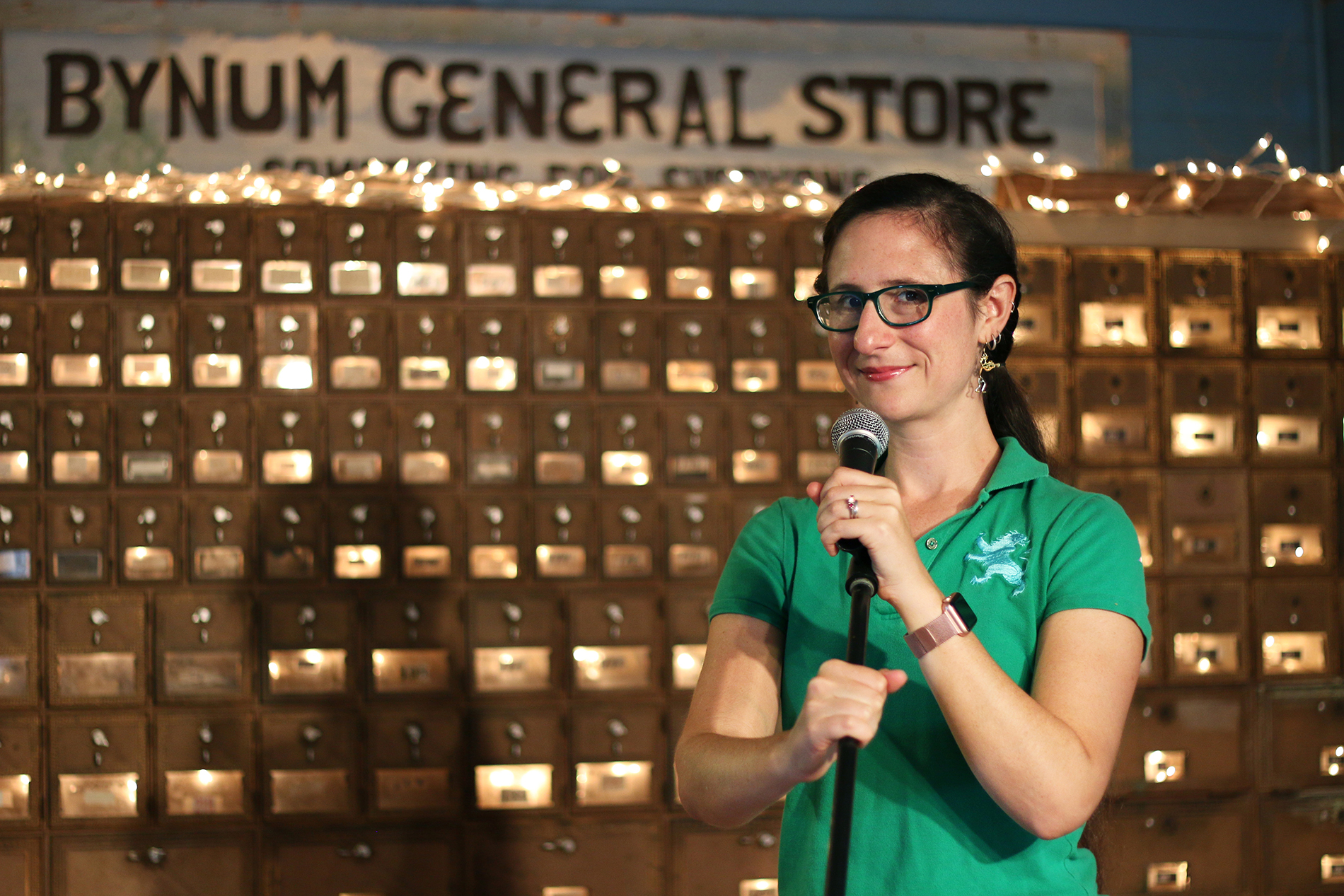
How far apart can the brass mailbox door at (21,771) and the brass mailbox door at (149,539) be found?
49 centimetres

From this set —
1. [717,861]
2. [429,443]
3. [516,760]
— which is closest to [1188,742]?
[717,861]

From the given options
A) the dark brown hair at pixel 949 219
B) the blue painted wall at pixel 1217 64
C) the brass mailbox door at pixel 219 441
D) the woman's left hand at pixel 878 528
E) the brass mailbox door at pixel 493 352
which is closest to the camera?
the woman's left hand at pixel 878 528

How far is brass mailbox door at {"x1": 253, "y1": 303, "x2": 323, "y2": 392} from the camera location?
10.3ft

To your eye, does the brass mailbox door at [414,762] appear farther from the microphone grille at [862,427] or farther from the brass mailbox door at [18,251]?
the microphone grille at [862,427]

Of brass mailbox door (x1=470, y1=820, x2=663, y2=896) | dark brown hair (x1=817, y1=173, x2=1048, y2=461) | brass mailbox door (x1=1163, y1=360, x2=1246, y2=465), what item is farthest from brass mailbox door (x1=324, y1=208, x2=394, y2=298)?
brass mailbox door (x1=1163, y1=360, x2=1246, y2=465)

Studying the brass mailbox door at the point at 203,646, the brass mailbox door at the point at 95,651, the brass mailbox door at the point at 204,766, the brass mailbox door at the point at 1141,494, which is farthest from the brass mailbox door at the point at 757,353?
the brass mailbox door at the point at 95,651

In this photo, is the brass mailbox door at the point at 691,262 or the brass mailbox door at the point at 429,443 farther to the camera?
the brass mailbox door at the point at 691,262

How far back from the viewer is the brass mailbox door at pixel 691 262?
10.9 feet

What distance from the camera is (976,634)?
1059 millimetres

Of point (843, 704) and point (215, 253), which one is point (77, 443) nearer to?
point (215, 253)

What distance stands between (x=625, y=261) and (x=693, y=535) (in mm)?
870

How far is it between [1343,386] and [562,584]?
8.61 feet

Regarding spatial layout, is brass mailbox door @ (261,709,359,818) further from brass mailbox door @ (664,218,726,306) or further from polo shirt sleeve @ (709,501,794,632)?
polo shirt sleeve @ (709,501,794,632)

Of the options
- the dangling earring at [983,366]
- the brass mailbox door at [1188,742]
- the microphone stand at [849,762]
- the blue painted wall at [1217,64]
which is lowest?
the brass mailbox door at [1188,742]
